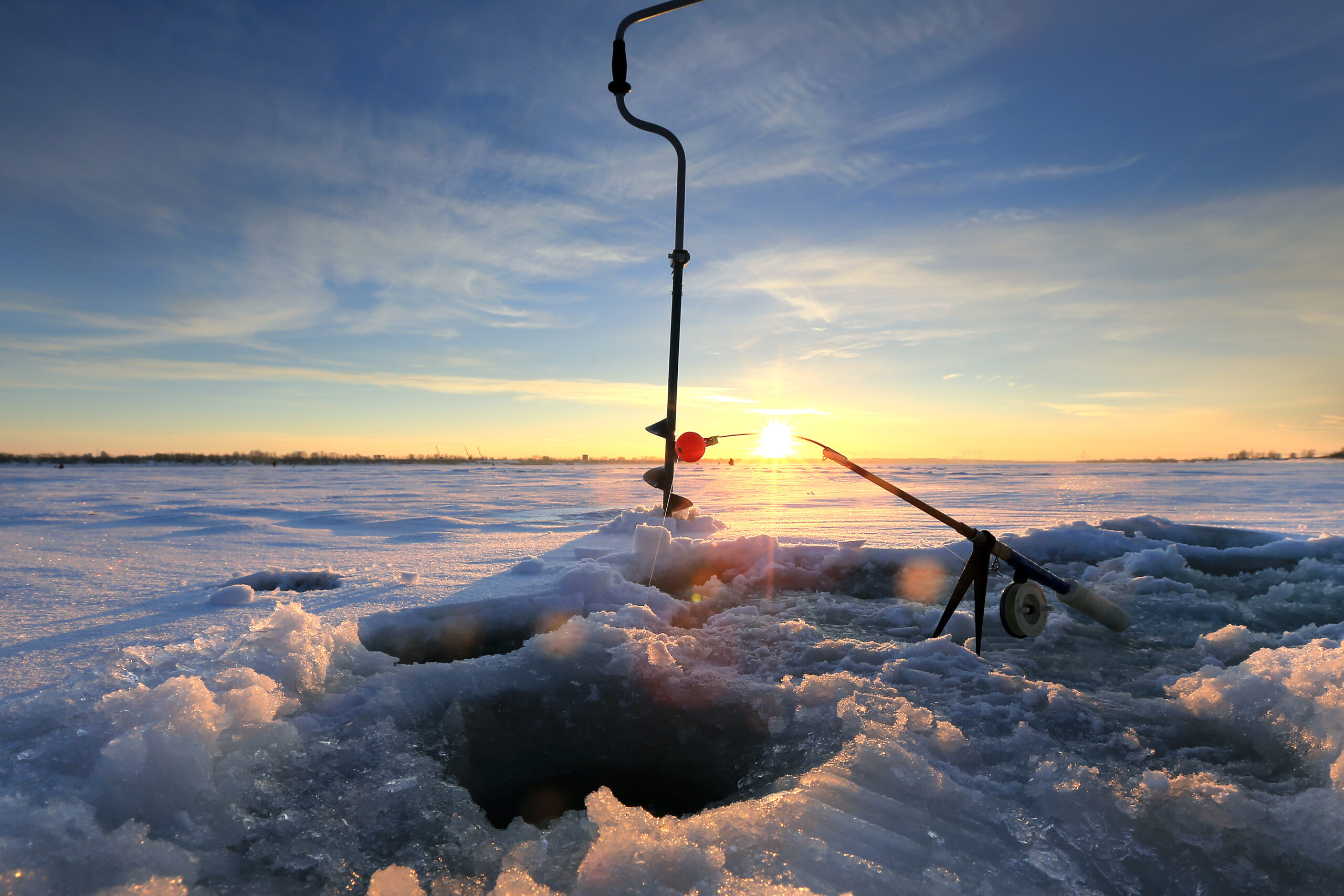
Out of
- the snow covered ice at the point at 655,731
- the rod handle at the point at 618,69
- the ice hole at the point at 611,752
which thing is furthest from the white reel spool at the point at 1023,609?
the rod handle at the point at 618,69

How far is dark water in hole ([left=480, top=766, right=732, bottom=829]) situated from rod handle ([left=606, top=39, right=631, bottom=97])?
13.2 ft

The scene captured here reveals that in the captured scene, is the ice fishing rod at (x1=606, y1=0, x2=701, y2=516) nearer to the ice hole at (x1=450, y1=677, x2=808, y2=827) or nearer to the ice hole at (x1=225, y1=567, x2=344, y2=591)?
the ice hole at (x1=450, y1=677, x2=808, y2=827)

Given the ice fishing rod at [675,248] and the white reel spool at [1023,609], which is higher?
the ice fishing rod at [675,248]

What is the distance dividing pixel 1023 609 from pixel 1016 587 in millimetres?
172

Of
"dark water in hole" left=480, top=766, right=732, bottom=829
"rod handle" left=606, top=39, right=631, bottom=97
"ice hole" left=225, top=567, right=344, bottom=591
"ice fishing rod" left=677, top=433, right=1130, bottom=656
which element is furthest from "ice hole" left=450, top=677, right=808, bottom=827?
"rod handle" left=606, top=39, right=631, bottom=97

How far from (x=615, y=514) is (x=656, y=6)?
10078 millimetres

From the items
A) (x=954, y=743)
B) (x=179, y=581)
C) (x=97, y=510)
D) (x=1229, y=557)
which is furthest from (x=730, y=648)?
(x=97, y=510)

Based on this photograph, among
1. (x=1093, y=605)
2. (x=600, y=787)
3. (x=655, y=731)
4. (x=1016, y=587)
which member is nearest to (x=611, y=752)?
(x=655, y=731)

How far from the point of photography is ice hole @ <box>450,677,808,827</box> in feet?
8.39

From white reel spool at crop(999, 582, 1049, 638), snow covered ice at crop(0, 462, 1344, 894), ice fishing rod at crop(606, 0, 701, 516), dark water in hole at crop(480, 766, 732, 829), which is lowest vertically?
dark water in hole at crop(480, 766, 732, 829)

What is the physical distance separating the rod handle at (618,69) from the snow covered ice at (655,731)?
140 inches

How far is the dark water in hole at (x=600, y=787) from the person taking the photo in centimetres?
249

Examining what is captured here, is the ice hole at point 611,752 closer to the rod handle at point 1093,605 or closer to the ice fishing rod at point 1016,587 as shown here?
the ice fishing rod at point 1016,587

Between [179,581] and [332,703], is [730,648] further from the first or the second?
[179,581]
